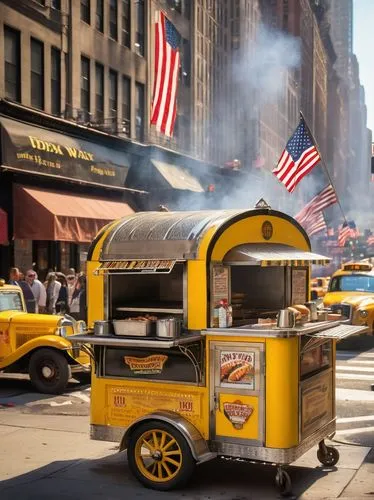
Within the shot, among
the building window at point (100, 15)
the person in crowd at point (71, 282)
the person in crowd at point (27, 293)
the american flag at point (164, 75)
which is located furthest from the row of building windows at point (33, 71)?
the person in crowd at point (27, 293)

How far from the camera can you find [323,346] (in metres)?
7.98

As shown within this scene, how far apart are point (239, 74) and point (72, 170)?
99.6 feet

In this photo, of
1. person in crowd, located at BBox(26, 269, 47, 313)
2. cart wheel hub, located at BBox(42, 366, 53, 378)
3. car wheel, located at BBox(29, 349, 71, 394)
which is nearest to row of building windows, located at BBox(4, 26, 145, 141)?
person in crowd, located at BBox(26, 269, 47, 313)

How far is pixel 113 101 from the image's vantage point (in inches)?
1147

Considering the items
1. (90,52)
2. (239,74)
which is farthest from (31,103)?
(239,74)

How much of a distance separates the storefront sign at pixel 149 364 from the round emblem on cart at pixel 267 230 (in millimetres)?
1494

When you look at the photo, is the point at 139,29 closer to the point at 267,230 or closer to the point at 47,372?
the point at 47,372

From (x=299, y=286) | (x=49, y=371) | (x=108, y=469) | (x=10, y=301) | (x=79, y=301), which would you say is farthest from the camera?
(x=79, y=301)

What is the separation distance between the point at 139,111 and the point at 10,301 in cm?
1900

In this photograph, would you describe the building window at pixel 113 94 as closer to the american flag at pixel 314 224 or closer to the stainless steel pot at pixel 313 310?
the american flag at pixel 314 224

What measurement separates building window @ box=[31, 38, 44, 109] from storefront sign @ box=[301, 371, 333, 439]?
17991mm

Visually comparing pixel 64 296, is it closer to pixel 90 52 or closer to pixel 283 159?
pixel 283 159

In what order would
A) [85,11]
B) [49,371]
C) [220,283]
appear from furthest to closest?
[85,11] → [49,371] → [220,283]

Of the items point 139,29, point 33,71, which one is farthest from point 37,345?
point 139,29
